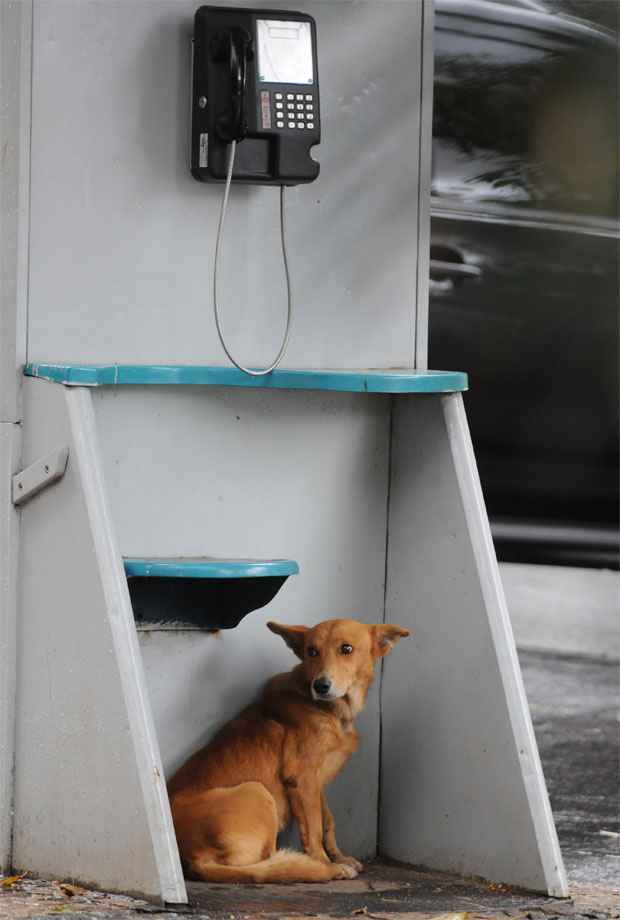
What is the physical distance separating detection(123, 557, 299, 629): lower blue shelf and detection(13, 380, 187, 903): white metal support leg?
25 centimetres

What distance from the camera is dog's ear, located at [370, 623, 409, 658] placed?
3686 mm

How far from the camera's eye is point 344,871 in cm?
362

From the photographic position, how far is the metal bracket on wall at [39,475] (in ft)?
10.7

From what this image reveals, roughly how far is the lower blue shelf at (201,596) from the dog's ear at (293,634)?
95 mm

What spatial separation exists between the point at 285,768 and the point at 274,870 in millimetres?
261

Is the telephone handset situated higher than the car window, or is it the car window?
the car window

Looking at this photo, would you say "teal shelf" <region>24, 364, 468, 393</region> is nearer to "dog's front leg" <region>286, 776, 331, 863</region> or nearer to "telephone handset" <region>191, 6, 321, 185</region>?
"telephone handset" <region>191, 6, 321, 185</region>

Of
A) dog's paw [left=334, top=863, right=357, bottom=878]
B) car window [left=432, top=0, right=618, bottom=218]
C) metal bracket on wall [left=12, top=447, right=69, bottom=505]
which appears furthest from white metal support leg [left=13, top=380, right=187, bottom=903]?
car window [left=432, top=0, right=618, bottom=218]

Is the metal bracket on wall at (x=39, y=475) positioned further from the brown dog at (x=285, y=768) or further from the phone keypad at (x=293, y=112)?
the phone keypad at (x=293, y=112)

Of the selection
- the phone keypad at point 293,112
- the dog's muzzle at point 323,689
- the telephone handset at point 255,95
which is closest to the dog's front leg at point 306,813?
the dog's muzzle at point 323,689

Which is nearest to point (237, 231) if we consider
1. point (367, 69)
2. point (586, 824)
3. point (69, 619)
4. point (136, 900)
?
point (367, 69)

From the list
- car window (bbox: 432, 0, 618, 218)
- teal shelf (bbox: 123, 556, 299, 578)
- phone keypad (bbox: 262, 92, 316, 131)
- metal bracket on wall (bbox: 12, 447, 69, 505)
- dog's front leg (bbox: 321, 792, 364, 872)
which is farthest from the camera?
car window (bbox: 432, 0, 618, 218)

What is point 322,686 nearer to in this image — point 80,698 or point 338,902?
point 338,902

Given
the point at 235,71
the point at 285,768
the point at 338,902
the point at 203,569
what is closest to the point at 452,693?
the point at 285,768
